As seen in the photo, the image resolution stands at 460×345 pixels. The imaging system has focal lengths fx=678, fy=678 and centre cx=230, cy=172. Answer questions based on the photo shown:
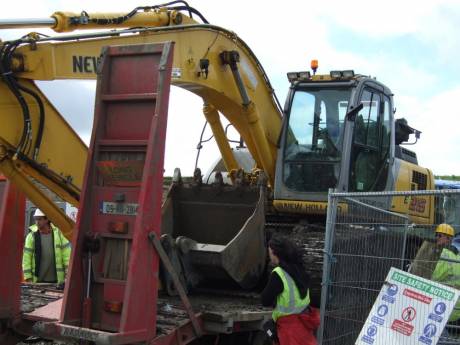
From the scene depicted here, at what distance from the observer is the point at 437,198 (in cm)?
605

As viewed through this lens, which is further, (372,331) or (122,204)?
(372,331)

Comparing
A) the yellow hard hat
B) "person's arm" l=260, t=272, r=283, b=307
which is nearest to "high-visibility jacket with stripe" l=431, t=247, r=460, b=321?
the yellow hard hat

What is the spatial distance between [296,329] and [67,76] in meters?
2.99

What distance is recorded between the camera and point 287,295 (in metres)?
5.81

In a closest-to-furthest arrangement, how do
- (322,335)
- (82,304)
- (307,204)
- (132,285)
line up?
(132,285) < (82,304) < (322,335) < (307,204)

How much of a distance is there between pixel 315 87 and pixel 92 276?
14.2ft

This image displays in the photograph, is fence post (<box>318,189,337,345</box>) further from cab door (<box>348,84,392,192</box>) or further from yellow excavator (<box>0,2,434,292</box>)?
cab door (<box>348,84,392,192</box>)

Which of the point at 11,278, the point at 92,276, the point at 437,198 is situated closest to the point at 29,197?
the point at 11,278

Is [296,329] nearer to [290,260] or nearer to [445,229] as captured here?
[290,260]

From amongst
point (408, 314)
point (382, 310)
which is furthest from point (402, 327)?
point (382, 310)

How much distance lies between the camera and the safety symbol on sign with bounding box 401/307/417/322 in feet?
18.4

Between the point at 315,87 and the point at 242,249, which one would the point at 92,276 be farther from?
the point at 315,87

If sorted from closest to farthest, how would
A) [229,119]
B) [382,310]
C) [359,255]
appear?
[382,310] → [359,255] → [229,119]

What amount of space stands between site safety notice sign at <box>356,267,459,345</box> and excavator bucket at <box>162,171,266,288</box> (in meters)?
1.46
